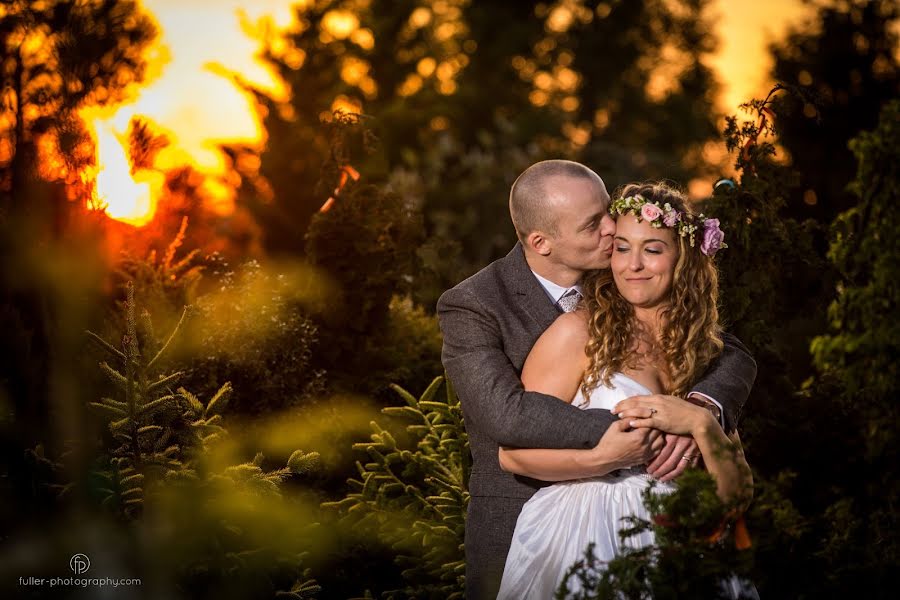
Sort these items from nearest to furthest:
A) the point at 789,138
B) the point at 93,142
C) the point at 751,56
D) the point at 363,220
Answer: the point at 93,142
the point at 363,220
the point at 789,138
the point at 751,56

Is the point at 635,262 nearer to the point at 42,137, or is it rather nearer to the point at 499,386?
the point at 499,386

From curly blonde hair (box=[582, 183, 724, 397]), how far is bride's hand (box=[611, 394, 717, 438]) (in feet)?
0.69

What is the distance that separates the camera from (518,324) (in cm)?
420

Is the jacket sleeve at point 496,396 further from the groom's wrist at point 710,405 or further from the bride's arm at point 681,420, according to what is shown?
the groom's wrist at point 710,405

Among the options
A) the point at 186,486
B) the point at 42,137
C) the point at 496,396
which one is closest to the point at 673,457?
the point at 496,396

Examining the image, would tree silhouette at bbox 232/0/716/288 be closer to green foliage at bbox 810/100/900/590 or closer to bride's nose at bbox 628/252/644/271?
green foliage at bbox 810/100/900/590

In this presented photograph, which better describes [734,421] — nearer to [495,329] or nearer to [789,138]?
[495,329]

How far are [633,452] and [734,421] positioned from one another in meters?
0.62

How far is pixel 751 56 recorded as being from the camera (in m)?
26.6

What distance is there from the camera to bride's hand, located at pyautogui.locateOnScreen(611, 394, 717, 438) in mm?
3625

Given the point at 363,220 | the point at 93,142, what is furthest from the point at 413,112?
the point at 93,142

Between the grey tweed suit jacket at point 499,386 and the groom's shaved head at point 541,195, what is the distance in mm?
160

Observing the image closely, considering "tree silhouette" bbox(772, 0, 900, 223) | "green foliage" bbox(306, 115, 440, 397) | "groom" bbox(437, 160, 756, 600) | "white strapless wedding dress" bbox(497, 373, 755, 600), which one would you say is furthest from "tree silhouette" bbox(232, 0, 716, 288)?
"white strapless wedding dress" bbox(497, 373, 755, 600)

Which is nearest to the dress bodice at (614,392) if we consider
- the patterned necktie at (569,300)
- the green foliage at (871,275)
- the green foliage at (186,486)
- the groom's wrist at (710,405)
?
the groom's wrist at (710,405)
